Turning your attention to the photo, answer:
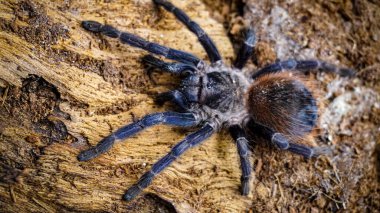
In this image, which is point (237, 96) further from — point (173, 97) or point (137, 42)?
point (137, 42)

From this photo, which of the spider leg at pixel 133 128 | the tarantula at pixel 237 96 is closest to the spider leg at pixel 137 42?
the tarantula at pixel 237 96

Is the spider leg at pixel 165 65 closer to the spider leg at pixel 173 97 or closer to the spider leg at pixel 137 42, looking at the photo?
the spider leg at pixel 137 42

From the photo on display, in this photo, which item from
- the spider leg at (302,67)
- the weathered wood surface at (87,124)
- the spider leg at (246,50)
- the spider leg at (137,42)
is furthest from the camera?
the spider leg at (302,67)

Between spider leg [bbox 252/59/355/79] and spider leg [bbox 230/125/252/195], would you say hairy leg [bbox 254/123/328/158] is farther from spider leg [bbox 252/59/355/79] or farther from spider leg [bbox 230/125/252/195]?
spider leg [bbox 252/59/355/79]

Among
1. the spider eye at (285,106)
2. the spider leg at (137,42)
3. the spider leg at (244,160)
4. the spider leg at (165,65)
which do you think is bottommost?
the spider leg at (244,160)

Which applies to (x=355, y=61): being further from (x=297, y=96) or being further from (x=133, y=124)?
(x=133, y=124)

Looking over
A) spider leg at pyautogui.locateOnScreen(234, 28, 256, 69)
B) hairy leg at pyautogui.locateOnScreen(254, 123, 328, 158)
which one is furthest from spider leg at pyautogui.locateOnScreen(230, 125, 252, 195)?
spider leg at pyautogui.locateOnScreen(234, 28, 256, 69)
